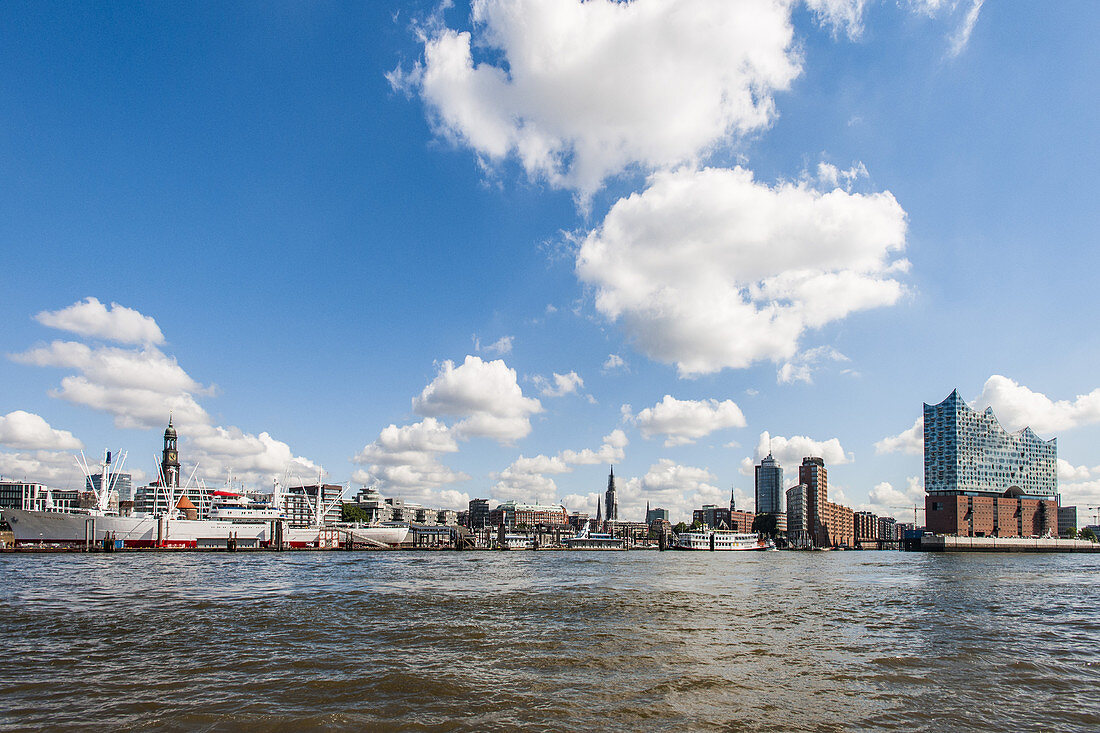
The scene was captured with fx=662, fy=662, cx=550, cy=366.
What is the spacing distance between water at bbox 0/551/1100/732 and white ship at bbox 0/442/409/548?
365ft

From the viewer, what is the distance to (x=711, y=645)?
28.7m

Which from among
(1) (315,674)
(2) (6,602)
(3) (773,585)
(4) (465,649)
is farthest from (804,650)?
(2) (6,602)

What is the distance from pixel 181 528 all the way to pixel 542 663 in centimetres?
15664

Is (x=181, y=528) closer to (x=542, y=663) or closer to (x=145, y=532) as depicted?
(x=145, y=532)

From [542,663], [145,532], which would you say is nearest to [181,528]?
[145,532]

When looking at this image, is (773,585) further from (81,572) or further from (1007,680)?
(81,572)

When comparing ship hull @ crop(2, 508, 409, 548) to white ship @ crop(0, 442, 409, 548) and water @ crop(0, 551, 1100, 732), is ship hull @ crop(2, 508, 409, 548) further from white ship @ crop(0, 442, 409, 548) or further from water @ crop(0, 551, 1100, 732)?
water @ crop(0, 551, 1100, 732)

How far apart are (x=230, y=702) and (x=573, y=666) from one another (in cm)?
1130

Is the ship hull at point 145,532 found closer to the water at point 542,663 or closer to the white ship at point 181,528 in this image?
the white ship at point 181,528

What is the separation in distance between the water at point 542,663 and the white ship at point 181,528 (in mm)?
111260

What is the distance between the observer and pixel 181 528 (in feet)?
504

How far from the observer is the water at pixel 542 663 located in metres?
17.8

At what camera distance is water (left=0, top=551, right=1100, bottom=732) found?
17.8m

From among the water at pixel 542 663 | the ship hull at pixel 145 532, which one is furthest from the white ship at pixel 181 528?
the water at pixel 542 663
